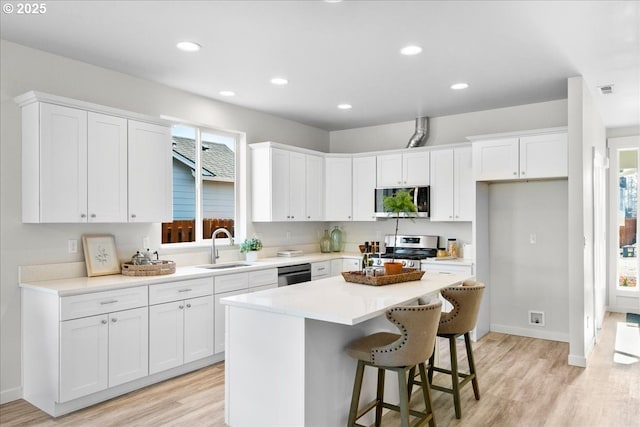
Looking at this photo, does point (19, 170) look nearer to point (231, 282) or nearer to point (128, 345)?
point (128, 345)

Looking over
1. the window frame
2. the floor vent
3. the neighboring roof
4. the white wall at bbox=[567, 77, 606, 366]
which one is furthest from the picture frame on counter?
A: the floor vent

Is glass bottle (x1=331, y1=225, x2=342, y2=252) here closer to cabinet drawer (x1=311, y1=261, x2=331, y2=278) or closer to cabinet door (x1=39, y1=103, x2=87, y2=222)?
cabinet drawer (x1=311, y1=261, x2=331, y2=278)

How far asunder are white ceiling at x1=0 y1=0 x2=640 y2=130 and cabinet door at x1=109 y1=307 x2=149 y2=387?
2.09 m

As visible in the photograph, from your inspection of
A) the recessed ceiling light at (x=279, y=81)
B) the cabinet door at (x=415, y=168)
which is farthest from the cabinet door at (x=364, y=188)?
the recessed ceiling light at (x=279, y=81)

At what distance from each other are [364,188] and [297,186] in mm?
990

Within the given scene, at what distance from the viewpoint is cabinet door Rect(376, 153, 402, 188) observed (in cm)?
589

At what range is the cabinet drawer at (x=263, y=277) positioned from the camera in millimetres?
4586

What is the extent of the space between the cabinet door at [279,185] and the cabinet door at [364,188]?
110 centimetres

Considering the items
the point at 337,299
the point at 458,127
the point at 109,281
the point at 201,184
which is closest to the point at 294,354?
the point at 337,299

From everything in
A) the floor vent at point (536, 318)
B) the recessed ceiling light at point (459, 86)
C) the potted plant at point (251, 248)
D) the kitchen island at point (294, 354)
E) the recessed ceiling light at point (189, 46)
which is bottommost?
the floor vent at point (536, 318)

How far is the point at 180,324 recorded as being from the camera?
390 centimetres

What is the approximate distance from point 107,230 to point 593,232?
493 centimetres

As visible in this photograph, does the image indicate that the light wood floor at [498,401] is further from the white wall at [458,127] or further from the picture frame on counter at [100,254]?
the white wall at [458,127]

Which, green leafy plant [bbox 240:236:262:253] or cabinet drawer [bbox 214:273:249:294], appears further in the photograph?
green leafy plant [bbox 240:236:262:253]
